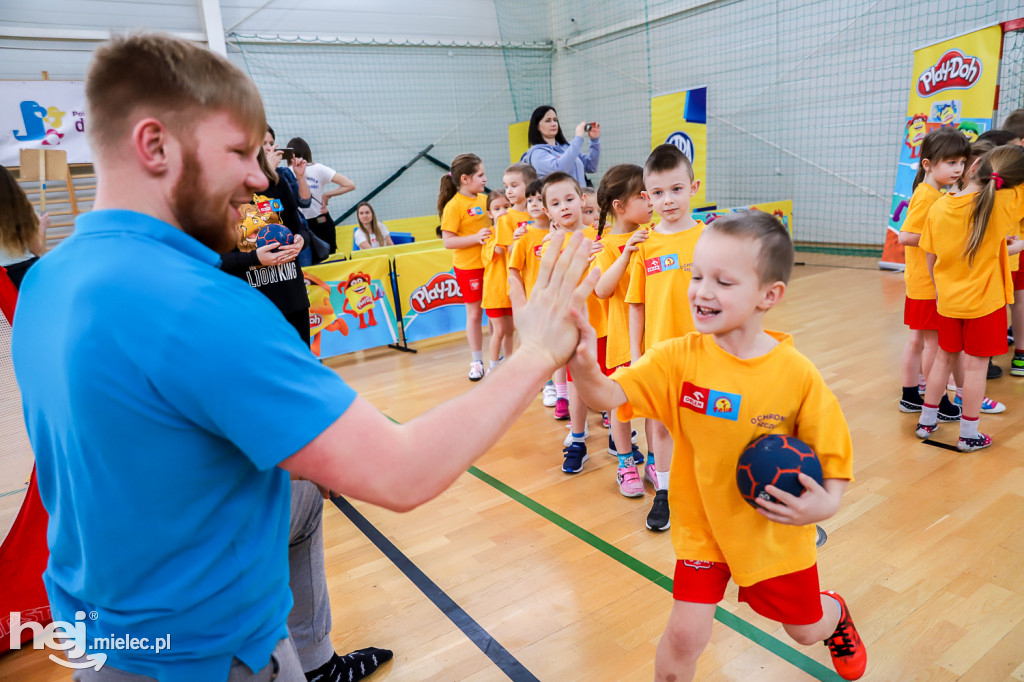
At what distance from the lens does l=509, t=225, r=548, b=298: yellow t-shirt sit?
11.8 ft

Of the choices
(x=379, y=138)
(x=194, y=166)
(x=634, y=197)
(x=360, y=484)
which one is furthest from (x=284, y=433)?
(x=379, y=138)

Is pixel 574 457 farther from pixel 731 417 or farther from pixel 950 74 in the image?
pixel 950 74

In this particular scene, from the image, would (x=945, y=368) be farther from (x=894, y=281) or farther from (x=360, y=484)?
(x=894, y=281)

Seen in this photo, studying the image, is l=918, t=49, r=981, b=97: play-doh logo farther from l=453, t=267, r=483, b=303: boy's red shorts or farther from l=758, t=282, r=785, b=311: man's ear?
l=758, t=282, r=785, b=311: man's ear

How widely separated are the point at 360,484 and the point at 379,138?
10121 millimetres

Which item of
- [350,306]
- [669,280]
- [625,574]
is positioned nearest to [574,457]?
[625,574]

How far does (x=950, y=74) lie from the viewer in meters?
5.79

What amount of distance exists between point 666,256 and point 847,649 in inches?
57.2

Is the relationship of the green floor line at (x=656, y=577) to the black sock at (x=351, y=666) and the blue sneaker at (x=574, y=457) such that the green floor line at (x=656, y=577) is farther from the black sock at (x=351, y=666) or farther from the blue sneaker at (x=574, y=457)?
the black sock at (x=351, y=666)

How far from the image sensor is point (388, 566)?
252 cm

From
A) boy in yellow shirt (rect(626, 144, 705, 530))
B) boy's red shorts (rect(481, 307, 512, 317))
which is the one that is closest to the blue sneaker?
boy in yellow shirt (rect(626, 144, 705, 530))

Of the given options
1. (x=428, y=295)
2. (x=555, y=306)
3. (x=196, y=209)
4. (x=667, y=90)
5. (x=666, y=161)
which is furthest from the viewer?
(x=667, y=90)

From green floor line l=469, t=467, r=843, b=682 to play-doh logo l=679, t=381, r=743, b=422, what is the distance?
2.95 ft

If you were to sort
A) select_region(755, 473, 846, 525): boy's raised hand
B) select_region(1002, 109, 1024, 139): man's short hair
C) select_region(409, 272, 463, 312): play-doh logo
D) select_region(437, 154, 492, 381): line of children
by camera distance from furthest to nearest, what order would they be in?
select_region(409, 272, 463, 312): play-doh logo
select_region(437, 154, 492, 381): line of children
select_region(1002, 109, 1024, 139): man's short hair
select_region(755, 473, 846, 525): boy's raised hand
